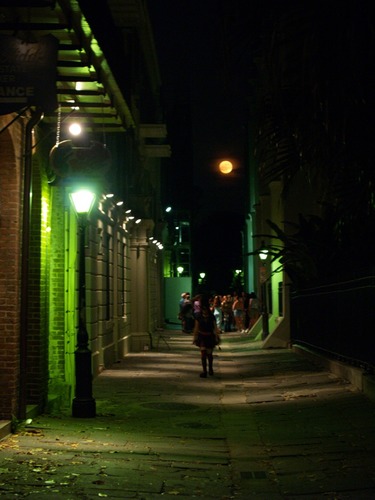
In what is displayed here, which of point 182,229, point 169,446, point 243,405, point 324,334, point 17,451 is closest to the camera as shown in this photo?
point 17,451

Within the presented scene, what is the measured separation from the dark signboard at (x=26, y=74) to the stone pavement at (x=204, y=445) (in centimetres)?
377

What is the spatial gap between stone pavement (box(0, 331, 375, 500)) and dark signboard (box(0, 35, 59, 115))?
12.4 ft

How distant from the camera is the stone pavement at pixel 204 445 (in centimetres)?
811

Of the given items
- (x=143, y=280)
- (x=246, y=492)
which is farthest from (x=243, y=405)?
(x=143, y=280)

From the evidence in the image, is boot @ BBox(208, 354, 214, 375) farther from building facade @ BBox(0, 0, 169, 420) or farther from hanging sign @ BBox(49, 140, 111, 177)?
hanging sign @ BBox(49, 140, 111, 177)

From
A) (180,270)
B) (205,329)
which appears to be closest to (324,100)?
(205,329)

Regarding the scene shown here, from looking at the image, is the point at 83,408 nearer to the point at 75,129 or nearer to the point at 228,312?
the point at 75,129

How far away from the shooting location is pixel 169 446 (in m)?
10.5

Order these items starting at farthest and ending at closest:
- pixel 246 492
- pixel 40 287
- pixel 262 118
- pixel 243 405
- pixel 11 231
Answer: pixel 243 405 → pixel 40 287 → pixel 11 231 → pixel 262 118 → pixel 246 492

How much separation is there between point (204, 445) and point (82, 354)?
9.57 feet

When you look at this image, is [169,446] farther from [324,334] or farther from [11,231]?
[324,334]

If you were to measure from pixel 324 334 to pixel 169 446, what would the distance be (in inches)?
371

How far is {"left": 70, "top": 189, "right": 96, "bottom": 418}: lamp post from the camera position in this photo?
12.7 m

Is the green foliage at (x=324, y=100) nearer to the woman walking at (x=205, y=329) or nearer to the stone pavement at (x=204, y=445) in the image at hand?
the stone pavement at (x=204, y=445)
